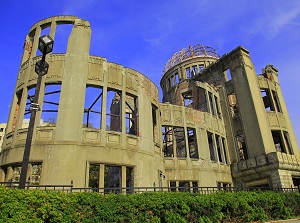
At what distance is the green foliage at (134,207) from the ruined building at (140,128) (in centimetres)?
424

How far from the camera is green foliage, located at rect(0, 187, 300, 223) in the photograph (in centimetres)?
638

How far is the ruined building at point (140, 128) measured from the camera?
12234mm

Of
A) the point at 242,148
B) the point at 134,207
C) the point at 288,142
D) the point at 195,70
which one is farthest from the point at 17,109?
the point at 195,70

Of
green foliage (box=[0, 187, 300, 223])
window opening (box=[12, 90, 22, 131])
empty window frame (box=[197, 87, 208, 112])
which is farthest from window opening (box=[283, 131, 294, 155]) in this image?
window opening (box=[12, 90, 22, 131])

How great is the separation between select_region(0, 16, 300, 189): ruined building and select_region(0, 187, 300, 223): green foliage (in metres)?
4.24

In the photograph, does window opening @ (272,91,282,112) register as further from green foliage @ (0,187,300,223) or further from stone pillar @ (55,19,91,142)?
stone pillar @ (55,19,91,142)

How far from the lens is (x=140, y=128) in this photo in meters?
14.7

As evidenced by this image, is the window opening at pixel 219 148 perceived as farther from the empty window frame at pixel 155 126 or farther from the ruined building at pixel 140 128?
the empty window frame at pixel 155 126

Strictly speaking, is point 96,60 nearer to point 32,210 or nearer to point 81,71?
point 81,71

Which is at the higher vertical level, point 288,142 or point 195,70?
point 195,70

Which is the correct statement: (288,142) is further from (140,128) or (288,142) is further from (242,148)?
(140,128)

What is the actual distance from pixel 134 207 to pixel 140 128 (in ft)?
23.0

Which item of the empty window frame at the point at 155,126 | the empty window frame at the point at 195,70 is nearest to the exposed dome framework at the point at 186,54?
the empty window frame at the point at 195,70

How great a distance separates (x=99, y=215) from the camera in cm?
739
